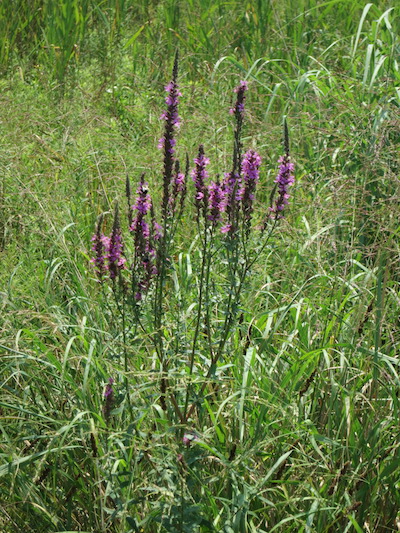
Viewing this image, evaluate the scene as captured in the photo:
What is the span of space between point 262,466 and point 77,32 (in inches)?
185

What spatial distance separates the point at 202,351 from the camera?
8.45 ft

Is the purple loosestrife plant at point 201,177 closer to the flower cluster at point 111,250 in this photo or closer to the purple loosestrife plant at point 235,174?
the purple loosestrife plant at point 235,174

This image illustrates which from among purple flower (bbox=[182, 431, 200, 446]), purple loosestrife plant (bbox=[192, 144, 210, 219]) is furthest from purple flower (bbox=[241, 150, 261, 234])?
purple flower (bbox=[182, 431, 200, 446])

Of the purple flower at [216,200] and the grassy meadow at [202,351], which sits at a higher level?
the purple flower at [216,200]

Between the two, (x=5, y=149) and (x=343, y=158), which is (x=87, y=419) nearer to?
(x=5, y=149)

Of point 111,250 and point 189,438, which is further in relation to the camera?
point 111,250

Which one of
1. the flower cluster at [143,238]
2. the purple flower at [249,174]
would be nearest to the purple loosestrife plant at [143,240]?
the flower cluster at [143,238]

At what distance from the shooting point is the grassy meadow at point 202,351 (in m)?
2.04

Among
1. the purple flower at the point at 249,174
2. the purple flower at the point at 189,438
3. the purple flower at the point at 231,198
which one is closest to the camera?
the purple flower at the point at 189,438

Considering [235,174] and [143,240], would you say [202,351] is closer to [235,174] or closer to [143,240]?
[143,240]

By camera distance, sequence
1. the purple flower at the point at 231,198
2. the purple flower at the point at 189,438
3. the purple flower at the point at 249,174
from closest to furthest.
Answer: the purple flower at the point at 189,438 < the purple flower at the point at 231,198 < the purple flower at the point at 249,174

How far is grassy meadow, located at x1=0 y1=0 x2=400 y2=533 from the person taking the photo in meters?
2.04

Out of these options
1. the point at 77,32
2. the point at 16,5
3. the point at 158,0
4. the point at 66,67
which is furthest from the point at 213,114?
the point at 158,0

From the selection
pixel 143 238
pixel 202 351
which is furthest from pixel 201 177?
pixel 202 351
